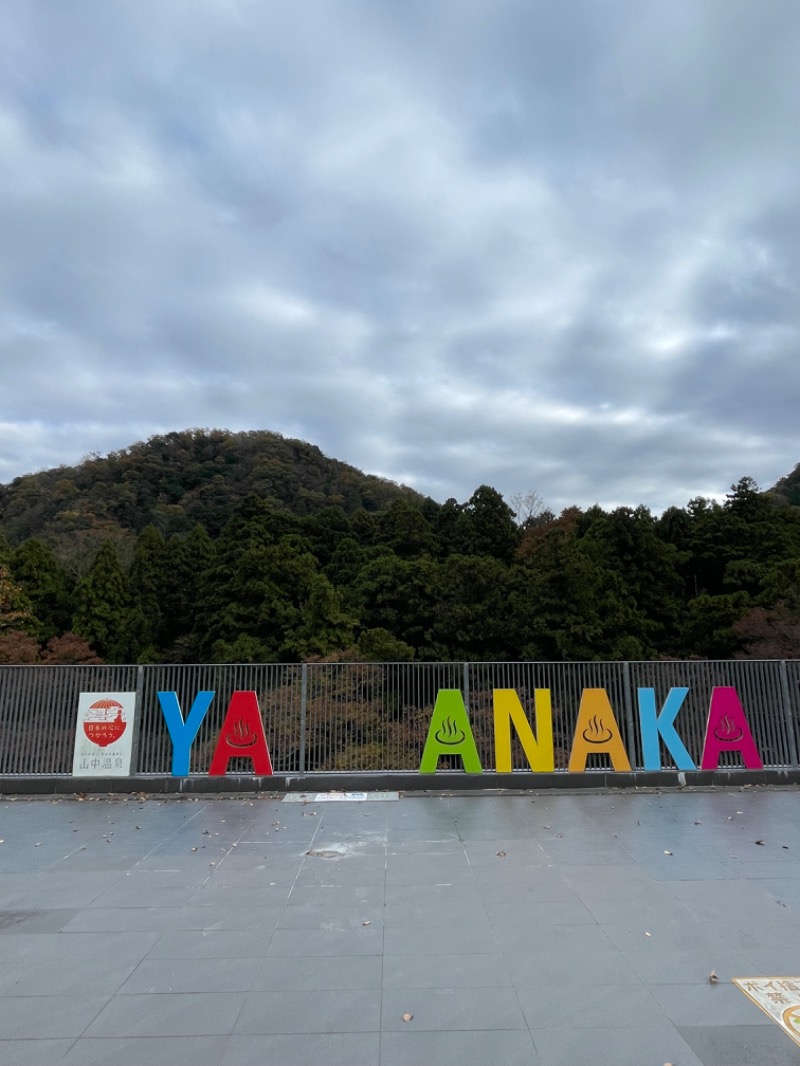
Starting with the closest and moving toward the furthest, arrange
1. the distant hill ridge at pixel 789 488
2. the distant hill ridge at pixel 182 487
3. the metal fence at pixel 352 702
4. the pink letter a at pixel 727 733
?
the pink letter a at pixel 727 733 < the metal fence at pixel 352 702 < the distant hill ridge at pixel 789 488 < the distant hill ridge at pixel 182 487

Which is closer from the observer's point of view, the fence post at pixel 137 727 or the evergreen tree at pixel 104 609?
the fence post at pixel 137 727

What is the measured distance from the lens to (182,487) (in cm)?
5766

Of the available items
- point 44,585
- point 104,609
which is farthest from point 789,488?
point 44,585

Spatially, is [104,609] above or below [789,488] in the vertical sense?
below

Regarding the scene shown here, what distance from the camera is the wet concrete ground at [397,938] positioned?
3.44m

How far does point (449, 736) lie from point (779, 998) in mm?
6109

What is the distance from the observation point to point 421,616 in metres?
26.4

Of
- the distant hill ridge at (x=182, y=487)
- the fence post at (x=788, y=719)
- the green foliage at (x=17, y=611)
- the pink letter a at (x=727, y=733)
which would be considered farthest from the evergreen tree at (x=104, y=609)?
the fence post at (x=788, y=719)

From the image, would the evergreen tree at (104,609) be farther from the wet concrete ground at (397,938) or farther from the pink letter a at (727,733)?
the pink letter a at (727,733)

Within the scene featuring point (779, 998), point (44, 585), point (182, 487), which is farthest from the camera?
point (182, 487)

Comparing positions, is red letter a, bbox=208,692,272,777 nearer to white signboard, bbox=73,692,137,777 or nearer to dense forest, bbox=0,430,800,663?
white signboard, bbox=73,692,137,777

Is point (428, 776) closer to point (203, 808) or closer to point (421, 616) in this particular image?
point (203, 808)

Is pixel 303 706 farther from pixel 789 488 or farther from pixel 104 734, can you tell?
pixel 789 488

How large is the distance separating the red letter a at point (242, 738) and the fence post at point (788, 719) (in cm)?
793
